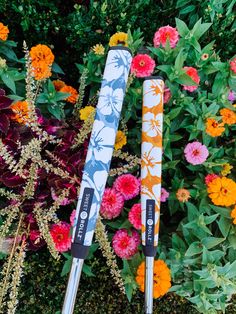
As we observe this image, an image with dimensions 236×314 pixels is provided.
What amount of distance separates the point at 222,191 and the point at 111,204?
0.27 m

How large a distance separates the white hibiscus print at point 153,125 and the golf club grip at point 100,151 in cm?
10

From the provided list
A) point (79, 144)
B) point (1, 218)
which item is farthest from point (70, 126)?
point (1, 218)

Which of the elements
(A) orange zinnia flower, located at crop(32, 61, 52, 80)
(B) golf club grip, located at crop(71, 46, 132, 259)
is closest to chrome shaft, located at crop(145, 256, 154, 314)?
(B) golf club grip, located at crop(71, 46, 132, 259)

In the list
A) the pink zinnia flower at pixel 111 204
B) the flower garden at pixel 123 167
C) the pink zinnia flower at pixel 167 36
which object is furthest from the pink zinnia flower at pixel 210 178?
the pink zinnia flower at pixel 167 36

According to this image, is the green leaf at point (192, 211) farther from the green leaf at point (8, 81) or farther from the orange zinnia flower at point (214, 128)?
the green leaf at point (8, 81)

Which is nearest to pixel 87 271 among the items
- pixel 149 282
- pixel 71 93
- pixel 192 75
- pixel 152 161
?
pixel 149 282

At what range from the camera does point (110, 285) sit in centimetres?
136

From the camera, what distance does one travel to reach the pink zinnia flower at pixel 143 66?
122cm

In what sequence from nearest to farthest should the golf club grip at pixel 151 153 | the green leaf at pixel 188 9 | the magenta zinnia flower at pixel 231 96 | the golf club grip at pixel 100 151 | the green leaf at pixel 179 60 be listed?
1. the golf club grip at pixel 100 151
2. the golf club grip at pixel 151 153
3. the green leaf at pixel 179 60
4. the magenta zinnia flower at pixel 231 96
5. the green leaf at pixel 188 9

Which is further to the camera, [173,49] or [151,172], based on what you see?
[173,49]

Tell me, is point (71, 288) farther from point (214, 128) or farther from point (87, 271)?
point (214, 128)

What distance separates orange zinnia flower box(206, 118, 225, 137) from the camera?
3.94 ft

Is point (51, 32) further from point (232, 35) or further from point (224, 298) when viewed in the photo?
point (224, 298)

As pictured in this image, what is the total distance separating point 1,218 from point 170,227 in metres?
0.47
